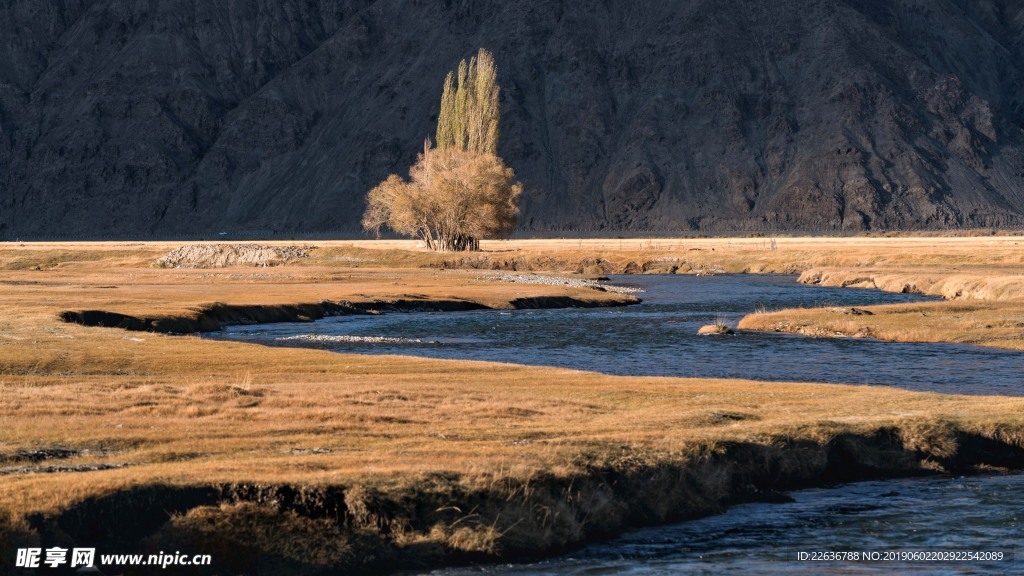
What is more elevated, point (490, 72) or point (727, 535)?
point (490, 72)

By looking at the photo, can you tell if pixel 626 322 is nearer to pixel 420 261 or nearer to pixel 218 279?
pixel 218 279

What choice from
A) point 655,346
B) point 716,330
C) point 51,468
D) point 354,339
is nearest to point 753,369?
point 655,346

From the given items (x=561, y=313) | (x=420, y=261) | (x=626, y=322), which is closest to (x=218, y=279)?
(x=420, y=261)

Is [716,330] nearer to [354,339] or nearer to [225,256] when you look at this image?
[354,339]

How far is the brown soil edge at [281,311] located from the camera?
159 feet

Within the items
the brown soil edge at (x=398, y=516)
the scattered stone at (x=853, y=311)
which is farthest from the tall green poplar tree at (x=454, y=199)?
the brown soil edge at (x=398, y=516)

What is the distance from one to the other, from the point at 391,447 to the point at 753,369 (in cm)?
2155

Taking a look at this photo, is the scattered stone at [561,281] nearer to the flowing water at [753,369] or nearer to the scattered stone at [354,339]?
the flowing water at [753,369]

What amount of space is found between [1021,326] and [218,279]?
2302 inches

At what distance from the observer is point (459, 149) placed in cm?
12169

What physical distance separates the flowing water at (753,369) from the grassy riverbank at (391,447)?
79 cm

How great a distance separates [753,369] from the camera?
40.0m

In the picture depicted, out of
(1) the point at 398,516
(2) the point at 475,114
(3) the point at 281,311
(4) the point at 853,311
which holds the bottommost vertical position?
(1) the point at 398,516

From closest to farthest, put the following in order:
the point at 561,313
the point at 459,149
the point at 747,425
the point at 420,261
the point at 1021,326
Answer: the point at 747,425, the point at 1021,326, the point at 561,313, the point at 420,261, the point at 459,149
